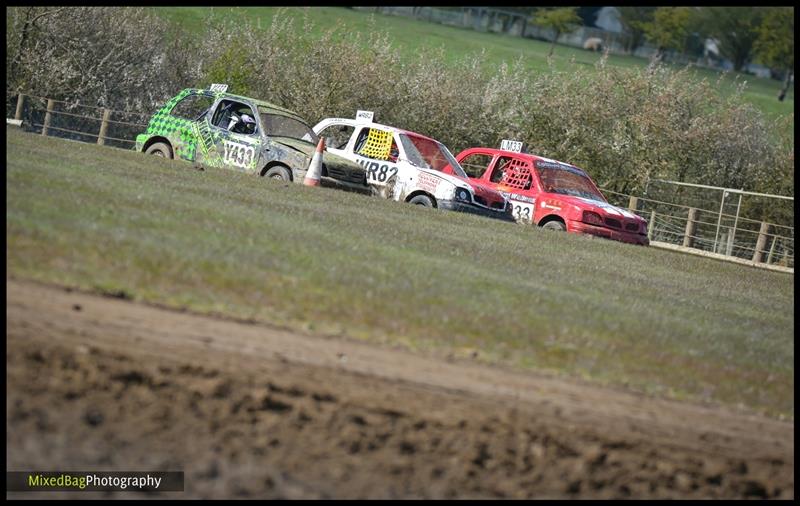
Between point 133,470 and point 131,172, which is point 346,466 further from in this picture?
point 131,172

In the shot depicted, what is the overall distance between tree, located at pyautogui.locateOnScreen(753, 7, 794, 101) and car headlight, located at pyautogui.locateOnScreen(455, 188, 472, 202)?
239ft

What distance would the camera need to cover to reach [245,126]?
64.6 feet

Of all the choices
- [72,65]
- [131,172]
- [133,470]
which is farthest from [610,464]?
[72,65]

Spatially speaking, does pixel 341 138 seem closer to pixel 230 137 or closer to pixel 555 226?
pixel 230 137

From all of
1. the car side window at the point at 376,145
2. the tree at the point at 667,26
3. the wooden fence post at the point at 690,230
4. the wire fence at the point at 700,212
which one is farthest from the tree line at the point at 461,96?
the tree at the point at 667,26

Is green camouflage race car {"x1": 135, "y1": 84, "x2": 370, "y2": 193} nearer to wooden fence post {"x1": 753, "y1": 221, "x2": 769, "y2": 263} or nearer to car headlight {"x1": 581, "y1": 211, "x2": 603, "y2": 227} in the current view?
car headlight {"x1": 581, "y1": 211, "x2": 603, "y2": 227}

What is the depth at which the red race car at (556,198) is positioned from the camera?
67.2 ft

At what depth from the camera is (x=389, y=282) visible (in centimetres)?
1055

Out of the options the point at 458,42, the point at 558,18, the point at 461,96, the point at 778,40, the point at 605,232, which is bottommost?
the point at 605,232

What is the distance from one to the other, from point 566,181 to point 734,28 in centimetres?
8089

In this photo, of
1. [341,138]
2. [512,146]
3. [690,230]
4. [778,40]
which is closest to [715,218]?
[690,230]

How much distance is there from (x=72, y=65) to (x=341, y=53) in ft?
29.4

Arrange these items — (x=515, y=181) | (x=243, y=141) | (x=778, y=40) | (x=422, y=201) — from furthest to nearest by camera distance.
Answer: (x=778, y=40), (x=515, y=181), (x=422, y=201), (x=243, y=141)

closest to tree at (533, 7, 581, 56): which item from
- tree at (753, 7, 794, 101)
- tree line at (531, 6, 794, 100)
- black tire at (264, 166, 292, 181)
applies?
tree line at (531, 6, 794, 100)
